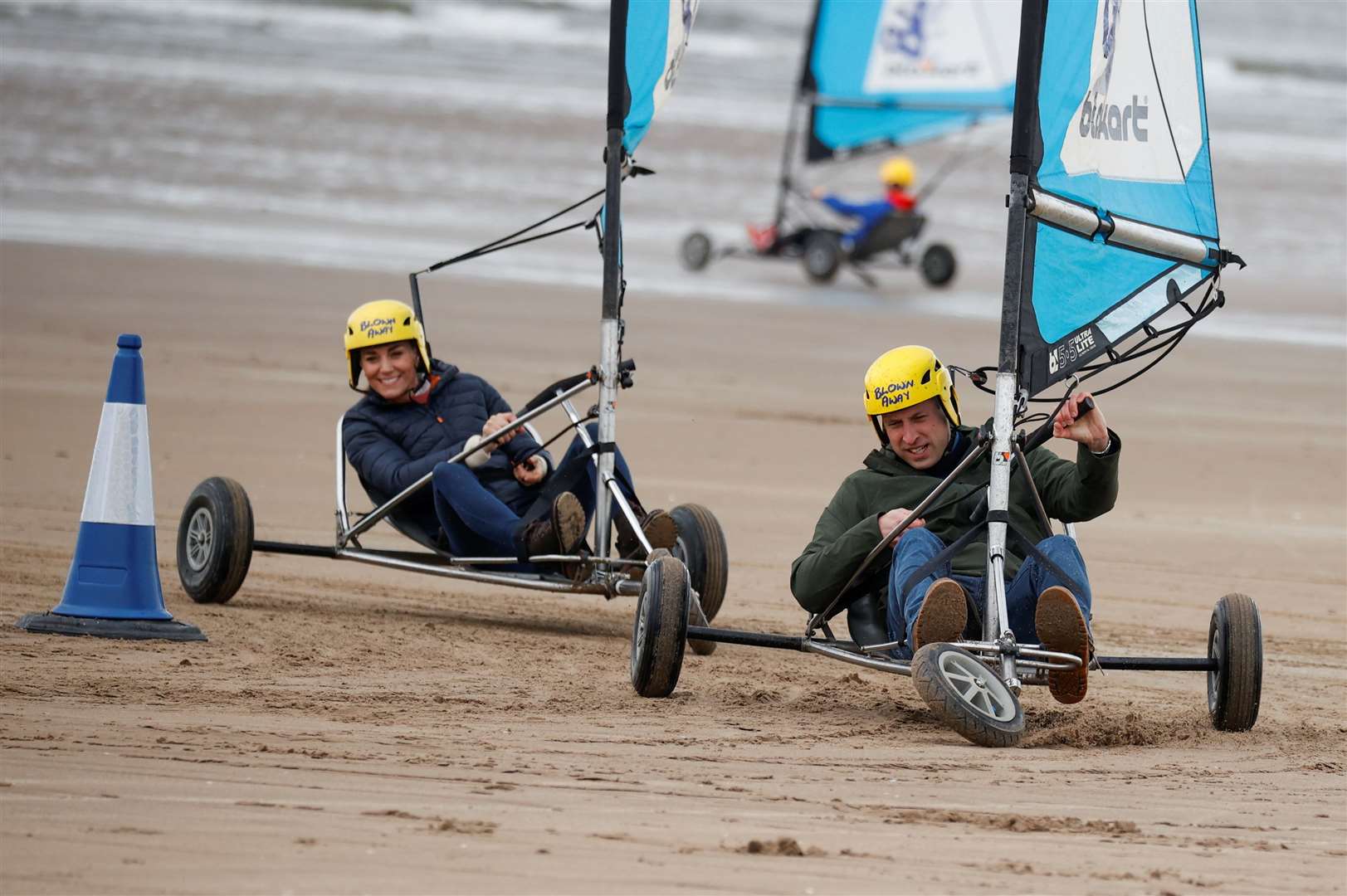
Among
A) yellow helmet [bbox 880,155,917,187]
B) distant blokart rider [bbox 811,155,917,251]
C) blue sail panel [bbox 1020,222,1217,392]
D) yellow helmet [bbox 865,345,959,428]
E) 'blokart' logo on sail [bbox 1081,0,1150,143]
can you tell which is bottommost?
yellow helmet [bbox 865,345,959,428]

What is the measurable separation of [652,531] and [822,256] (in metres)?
15.9

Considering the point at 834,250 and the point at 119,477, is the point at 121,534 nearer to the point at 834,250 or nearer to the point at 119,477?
the point at 119,477

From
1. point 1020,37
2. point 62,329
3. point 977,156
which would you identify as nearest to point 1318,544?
point 1020,37

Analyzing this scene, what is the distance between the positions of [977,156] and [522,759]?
102 feet

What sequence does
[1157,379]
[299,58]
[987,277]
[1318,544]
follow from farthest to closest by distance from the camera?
[299,58] → [987,277] → [1157,379] → [1318,544]

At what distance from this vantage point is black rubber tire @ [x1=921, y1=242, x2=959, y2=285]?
23.4m

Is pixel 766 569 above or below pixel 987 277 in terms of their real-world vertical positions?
below

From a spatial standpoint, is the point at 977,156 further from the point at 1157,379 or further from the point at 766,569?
the point at 766,569

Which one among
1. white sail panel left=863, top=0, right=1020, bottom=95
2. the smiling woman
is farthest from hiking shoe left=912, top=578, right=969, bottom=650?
white sail panel left=863, top=0, right=1020, bottom=95

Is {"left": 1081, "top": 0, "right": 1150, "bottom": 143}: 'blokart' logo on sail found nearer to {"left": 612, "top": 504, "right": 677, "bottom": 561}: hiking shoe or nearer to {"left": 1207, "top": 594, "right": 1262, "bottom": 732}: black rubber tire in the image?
{"left": 1207, "top": 594, "right": 1262, "bottom": 732}: black rubber tire

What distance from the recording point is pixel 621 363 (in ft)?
26.5

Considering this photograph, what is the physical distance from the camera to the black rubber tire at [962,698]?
5828 mm

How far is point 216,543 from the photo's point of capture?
825 centimetres

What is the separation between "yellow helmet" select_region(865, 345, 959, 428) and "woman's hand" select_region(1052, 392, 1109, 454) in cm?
51
